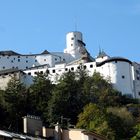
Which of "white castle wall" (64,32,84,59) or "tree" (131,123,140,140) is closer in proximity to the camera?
"tree" (131,123,140,140)

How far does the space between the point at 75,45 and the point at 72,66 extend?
72.6 feet

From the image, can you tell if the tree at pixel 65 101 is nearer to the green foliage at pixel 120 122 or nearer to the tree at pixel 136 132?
the green foliage at pixel 120 122

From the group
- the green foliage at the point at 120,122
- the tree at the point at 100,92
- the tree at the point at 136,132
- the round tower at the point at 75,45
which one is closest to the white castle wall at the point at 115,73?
the tree at the point at 100,92

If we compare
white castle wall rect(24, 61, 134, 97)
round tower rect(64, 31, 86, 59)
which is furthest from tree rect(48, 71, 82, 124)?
round tower rect(64, 31, 86, 59)

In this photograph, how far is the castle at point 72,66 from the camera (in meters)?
114

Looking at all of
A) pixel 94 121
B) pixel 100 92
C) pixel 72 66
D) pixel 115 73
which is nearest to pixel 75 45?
pixel 72 66

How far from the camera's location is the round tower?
463 ft

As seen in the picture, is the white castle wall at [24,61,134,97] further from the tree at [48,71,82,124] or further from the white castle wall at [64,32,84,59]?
the white castle wall at [64,32,84,59]

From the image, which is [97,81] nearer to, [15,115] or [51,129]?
[15,115]

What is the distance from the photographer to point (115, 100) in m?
100

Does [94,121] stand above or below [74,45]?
below

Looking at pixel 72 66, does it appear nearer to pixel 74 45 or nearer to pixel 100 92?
pixel 74 45

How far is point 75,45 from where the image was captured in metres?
144

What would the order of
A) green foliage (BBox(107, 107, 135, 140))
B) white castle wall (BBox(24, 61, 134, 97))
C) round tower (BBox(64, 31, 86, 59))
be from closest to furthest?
green foliage (BBox(107, 107, 135, 140)), white castle wall (BBox(24, 61, 134, 97)), round tower (BBox(64, 31, 86, 59))
